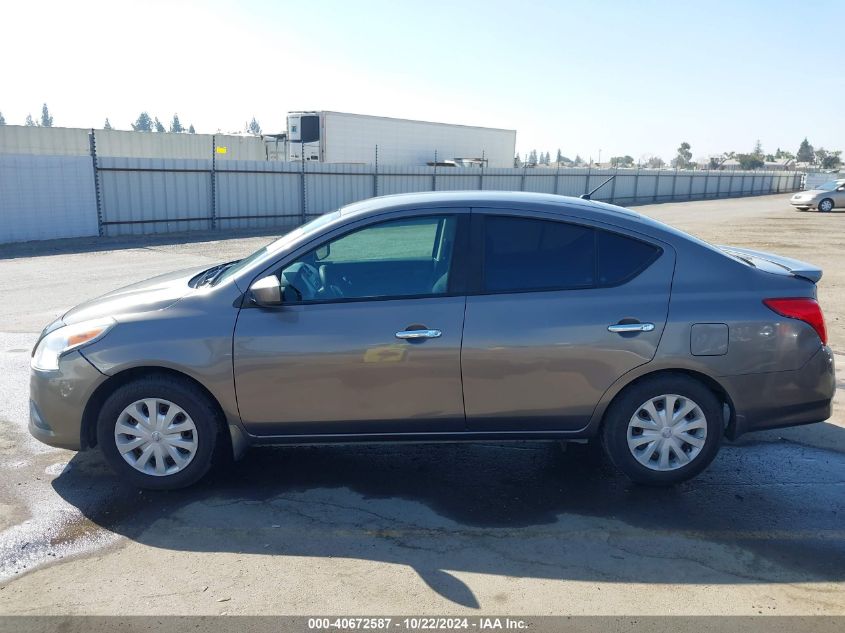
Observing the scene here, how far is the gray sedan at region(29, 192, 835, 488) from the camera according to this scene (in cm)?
393

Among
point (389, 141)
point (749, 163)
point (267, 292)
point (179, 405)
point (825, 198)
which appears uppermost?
point (389, 141)

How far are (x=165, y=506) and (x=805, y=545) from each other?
11.2ft

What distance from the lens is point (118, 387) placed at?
4.05 metres

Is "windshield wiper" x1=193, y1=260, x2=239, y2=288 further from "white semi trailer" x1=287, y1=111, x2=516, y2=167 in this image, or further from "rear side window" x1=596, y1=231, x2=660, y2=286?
"white semi trailer" x1=287, y1=111, x2=516, y2=167

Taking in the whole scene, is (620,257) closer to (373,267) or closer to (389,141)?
(373,267)

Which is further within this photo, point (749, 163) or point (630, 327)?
point (749, 163)

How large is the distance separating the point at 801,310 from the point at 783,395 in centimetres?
50

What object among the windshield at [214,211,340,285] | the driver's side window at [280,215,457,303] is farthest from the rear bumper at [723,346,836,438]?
the windshield at [214,211,340,285]

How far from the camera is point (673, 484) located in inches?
167

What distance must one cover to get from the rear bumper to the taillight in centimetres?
15

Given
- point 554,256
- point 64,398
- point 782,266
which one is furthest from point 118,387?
point 782,266

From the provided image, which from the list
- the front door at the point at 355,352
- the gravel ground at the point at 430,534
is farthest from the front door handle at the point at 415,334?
the gravel ground at the point at 430,534

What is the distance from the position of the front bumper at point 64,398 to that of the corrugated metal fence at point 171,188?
43.0 ft

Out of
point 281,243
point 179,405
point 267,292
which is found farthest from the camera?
point 281,243
